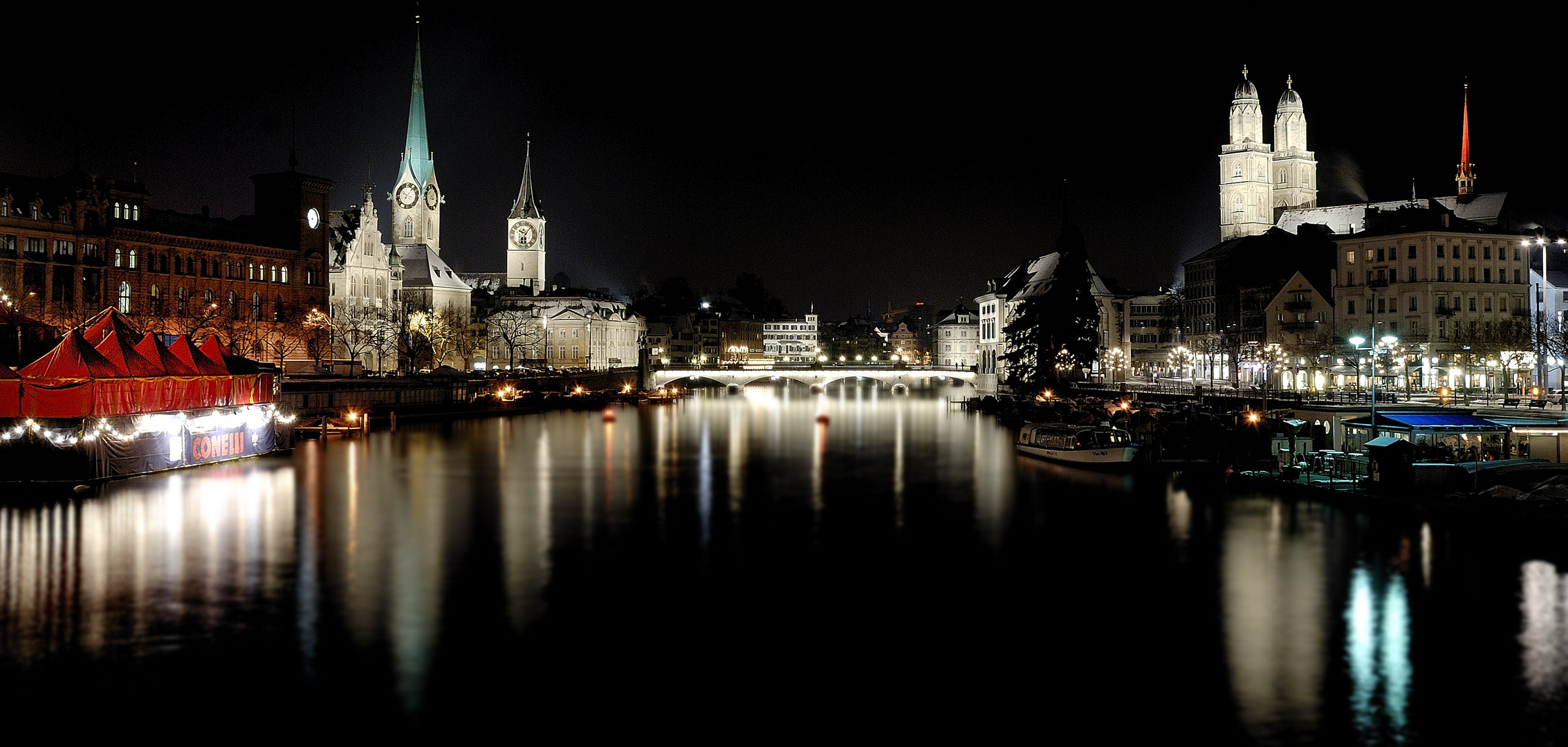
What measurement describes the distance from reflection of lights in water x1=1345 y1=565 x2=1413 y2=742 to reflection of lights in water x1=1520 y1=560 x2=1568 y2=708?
1.75 metres

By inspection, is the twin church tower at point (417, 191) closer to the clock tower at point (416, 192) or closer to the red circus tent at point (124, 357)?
the clock tower at point (416, 192)

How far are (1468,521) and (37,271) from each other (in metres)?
74.7

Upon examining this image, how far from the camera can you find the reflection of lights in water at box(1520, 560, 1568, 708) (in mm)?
18422

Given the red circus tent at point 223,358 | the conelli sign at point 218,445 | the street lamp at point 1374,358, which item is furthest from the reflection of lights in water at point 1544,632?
the red circus tent at point 223,358

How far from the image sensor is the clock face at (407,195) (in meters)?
139

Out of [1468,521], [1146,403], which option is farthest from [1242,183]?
[1468,521]

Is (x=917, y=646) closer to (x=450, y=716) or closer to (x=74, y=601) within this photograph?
(x=450, y=716)

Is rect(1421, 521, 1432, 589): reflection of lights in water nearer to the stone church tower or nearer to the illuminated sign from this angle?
the illuminated sign

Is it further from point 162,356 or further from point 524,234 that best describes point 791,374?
point 162,356

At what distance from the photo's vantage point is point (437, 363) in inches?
4240

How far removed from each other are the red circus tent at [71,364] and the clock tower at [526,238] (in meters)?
131

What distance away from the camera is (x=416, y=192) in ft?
456

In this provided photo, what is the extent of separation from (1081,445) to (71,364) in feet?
119

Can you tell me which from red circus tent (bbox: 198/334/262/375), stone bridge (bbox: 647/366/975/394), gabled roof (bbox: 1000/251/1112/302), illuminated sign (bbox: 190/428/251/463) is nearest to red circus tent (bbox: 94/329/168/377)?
red circus tent (bbox: 198/334/262/375)
